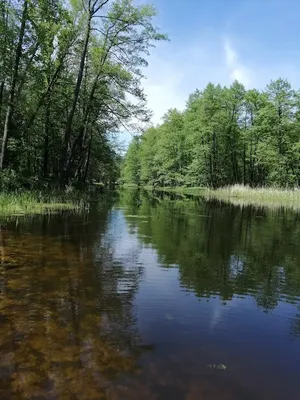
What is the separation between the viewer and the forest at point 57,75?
19.7 meters

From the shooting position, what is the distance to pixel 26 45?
819 inches

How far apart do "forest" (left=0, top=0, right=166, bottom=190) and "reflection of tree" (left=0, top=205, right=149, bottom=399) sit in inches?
434

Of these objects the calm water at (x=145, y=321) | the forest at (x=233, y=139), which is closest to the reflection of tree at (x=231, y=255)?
the calm water at (x=145, y=321)

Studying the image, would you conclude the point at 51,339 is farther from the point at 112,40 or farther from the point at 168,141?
the point at 168,141

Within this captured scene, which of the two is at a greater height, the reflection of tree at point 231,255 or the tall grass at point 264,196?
the tall grass at point 264,196

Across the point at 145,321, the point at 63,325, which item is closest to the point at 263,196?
the point at 145,321

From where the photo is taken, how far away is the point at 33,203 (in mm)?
17578

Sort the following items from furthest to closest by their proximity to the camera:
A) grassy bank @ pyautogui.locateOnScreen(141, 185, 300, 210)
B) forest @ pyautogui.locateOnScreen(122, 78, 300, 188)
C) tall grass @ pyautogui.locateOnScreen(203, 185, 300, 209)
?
forest @ pyautogui.locateOnScreen(122, 78, 300, 188) < tall grass @ pyautogui.locateOnScreen(203, 185, 300, 209) < grassy bank @ pyautogui.locateOnScreen(141, 185, 300, 210)

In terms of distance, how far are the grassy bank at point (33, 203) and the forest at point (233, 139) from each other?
2261cm

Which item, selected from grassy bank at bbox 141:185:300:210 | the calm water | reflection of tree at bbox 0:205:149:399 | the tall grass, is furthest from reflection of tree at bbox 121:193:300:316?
the tall grass

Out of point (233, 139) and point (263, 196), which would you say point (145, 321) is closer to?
point (263, 196)

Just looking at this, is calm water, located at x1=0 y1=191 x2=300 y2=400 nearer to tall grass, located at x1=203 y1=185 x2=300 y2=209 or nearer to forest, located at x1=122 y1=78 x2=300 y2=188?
tall grass, located at x1=203 y1=185 x2=300 y2=209

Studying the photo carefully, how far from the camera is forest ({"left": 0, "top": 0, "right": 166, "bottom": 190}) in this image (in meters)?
19.7

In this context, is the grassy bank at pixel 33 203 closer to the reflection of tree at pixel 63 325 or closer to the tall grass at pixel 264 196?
the reflection of tree at pixel 63 325
